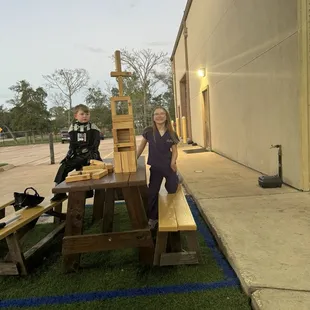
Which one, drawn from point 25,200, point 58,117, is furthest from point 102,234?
point 58,117

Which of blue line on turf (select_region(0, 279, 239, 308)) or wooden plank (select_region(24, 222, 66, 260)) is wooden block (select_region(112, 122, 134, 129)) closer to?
wooden plank (select_region(24, 222, 66, 260))

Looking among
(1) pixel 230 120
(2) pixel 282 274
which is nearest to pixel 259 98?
(1) pixel 230 120

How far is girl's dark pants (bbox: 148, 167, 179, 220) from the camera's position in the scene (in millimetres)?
3574

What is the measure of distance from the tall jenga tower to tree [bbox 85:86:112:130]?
150 feet

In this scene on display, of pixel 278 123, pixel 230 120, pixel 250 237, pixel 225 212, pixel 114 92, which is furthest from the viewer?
pixel 114 92

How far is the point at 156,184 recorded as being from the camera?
3.60m

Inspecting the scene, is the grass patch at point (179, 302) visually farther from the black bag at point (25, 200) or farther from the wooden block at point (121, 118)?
the wooden block at point (121, 118)

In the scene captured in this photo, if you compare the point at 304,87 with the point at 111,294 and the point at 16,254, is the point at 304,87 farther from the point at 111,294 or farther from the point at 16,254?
the point at 16,254

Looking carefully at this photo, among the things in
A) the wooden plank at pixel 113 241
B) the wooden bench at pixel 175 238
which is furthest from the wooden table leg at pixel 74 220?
the wooden bench at pixel 175 238

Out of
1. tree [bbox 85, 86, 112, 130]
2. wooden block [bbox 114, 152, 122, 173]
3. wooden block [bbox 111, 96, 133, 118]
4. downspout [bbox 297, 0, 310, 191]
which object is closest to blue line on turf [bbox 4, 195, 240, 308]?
wooden block [bbox 114, 152, 122, 173]

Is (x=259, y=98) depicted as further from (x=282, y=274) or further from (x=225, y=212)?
(x=282, y=274)

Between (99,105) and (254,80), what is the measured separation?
49.6 meters

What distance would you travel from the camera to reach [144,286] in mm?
2504

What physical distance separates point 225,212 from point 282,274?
155 centimetres
